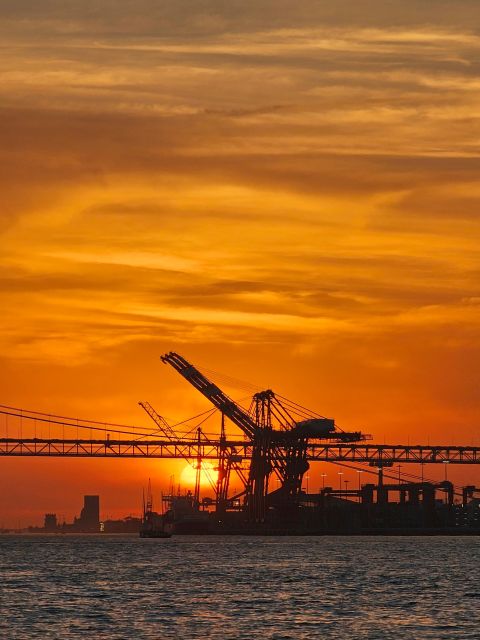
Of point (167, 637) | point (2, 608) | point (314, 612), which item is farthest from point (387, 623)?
point (2, 608)

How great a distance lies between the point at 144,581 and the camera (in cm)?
10081

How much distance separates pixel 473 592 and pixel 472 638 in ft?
86.9

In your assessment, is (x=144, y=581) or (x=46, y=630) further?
(x=144, y=581)

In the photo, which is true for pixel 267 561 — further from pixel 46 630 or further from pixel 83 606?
Result: pixel 46 630

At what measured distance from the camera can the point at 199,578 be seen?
10456cm

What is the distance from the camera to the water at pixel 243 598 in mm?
65750

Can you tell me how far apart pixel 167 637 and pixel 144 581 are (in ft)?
125

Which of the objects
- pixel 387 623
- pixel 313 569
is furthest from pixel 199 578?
pixel 387 623

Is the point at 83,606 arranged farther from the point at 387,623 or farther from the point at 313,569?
the point at 313,569

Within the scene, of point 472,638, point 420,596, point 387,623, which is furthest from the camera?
point 420,596

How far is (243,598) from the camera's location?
275ft

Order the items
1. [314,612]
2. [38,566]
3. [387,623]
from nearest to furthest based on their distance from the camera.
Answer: [387,623], [314,612], [38,566]

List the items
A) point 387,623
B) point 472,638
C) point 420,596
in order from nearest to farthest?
point 472,638 < point 387,623 < point 420,596

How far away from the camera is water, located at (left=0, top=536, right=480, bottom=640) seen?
65.8m
